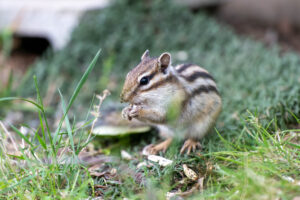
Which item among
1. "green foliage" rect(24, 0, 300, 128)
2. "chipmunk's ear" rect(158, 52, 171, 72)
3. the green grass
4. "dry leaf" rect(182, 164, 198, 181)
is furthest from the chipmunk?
"green foliage" rect(24, 0, 300, 128)

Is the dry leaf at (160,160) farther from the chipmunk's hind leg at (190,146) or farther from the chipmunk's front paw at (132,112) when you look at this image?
the chipmunk's front paw at (132,112)

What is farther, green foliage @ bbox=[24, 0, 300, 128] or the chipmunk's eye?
green foliage @ bbox=[24, 0, 300, 128]

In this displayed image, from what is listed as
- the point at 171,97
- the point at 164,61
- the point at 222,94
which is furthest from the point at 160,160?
the point at 222,94

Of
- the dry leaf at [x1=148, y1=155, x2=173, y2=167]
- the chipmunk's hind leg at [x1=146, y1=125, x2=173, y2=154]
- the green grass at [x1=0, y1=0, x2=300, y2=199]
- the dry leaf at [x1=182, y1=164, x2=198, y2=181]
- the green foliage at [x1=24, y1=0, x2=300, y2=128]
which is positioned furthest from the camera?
the green foliage at [x1=24, y1=0, x2=300, y2=128]

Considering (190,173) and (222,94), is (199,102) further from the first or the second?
(222,94)

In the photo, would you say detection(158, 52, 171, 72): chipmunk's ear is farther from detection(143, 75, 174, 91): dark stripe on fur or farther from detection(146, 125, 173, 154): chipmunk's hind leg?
detection(146, 125, 173, 154): chipmunk's hind leg

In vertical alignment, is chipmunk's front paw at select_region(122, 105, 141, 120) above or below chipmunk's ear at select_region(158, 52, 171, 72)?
below

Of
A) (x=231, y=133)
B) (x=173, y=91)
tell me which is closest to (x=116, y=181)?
(x=173, y=91)

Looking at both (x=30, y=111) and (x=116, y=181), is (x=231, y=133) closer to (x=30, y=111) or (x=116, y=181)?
(x=116, y=181)
